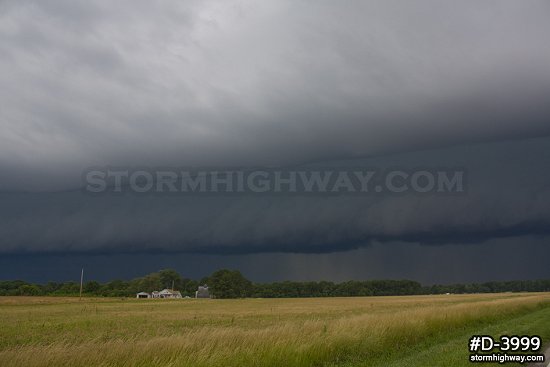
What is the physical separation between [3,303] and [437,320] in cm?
7421

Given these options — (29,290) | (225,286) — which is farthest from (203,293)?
(29,290)

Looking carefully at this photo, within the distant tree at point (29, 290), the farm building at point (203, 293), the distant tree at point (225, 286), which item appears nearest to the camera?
the distant tree at point (29, 290)

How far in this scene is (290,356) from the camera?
16719 millimetres

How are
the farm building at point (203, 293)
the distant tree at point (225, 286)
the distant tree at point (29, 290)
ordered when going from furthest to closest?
the distant tree at point (225, 286) → the farm building at point (203, 293) → the distant tree at point (29, 290)

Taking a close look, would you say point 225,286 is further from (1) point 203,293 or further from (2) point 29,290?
(2) point 29,290

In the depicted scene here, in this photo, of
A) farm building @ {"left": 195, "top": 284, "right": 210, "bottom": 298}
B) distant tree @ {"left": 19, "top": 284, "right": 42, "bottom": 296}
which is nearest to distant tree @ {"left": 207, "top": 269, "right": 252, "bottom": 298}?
farm building @ {"left": 195, "top": 284, "right": 210, "bottom": 298}

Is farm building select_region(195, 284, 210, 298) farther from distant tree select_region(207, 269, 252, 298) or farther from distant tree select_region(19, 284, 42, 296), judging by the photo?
distant tree select_region(19, 284, 42, 296)

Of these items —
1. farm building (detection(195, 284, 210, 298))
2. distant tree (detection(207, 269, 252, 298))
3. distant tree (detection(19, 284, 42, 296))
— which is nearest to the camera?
distant tree (detection(19, 284, 42, 296))

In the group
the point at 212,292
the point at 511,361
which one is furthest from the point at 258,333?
the point at 212,292

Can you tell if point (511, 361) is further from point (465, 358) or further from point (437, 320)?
point (437, 320)

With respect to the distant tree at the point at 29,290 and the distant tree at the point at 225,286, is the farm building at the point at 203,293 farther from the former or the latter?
the distant tree at the point at 29,290

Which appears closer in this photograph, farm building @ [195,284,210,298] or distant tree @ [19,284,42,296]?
distant tree @ [19,284,42,296]

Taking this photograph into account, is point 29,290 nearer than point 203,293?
Yes

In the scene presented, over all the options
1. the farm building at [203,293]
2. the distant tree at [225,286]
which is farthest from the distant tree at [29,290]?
the distant tree at [225,286]
